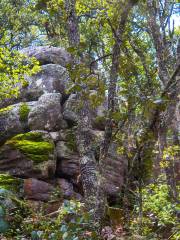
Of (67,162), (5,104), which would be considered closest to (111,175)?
(67,162)

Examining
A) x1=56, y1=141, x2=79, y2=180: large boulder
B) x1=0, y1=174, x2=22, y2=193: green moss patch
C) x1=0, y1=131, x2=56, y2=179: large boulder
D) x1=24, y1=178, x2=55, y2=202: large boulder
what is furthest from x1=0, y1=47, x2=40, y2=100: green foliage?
x1=24, y1=178, x2=55, y2=202: large boulder

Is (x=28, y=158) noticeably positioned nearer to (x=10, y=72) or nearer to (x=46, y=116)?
(x=46, y=116)

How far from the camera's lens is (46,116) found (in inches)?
603

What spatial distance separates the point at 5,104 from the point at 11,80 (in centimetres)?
364

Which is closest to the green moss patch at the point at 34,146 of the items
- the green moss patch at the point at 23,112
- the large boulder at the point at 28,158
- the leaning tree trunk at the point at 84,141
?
the large boulder at the point at 28,158

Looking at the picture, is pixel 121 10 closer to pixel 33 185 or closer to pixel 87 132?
pixel 87 132

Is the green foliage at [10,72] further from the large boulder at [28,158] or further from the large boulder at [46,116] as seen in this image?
the large boulder at [28,158]

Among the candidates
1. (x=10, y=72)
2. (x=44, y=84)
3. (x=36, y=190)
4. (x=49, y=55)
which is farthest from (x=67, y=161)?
(x=49, y=55)

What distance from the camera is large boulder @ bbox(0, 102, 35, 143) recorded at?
616 inches

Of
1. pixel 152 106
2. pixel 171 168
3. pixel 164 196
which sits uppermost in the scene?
pixel 152 106

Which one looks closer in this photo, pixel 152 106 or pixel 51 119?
pixel 152 106

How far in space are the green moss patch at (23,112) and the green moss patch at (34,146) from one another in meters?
1.72

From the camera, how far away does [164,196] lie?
420 inches

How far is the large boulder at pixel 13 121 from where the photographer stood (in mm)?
15656
